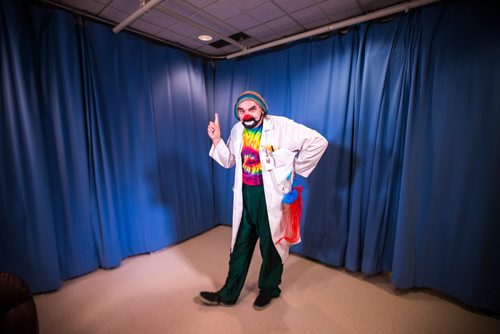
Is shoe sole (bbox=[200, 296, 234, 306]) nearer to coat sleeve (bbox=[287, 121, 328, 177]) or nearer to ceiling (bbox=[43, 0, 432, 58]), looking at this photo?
coat sleeve (bbox=[287, 121, 328, 177])

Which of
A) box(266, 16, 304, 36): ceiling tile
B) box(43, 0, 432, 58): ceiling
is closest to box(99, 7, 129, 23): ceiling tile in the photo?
box(43, 0, 432, 58): ceiling

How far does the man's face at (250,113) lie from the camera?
1.53 metres

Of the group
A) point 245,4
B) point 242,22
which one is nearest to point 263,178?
point 245,4

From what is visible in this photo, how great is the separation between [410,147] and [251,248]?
143cm

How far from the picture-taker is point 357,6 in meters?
1.75

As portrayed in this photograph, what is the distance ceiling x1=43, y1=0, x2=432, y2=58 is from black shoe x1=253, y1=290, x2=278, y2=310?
87.6 inches

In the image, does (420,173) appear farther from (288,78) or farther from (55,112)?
(55,112)

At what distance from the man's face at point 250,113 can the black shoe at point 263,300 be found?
1.25 metres

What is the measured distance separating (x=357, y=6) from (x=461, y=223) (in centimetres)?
182

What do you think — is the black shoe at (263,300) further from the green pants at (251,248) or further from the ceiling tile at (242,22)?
the ceiling tile at (242,22)

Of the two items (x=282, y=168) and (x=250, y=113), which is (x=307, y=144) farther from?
(x=250, y=113)

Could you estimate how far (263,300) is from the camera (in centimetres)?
165

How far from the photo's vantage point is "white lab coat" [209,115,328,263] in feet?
4.95

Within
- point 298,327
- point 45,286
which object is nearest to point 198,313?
point 298,327
